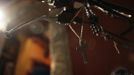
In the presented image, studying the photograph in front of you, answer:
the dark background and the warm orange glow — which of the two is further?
the warm orange glow

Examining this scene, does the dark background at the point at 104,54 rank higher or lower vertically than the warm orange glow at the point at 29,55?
higher

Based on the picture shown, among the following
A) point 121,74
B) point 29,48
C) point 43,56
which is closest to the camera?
point 121,74

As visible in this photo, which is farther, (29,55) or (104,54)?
(29,55)

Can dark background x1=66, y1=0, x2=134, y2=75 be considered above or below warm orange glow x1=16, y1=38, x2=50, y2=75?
above

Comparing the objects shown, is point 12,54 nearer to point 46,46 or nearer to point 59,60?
point 46,46

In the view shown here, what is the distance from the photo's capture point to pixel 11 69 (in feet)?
20.1

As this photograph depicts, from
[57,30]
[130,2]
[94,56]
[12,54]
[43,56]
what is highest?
[130,2]

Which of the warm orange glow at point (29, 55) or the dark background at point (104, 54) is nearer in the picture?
the dark background at point (104, 54)

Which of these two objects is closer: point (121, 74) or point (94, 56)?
point (121, 74)

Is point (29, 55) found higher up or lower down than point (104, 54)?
lower down

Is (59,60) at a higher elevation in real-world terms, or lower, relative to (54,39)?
lower

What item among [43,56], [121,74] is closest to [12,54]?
[43,56]

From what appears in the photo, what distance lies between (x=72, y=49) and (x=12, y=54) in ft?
8.45

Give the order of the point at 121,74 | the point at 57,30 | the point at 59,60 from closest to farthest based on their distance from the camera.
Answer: the point at 121,74 → the point at 59,60 → the point at 57,30
